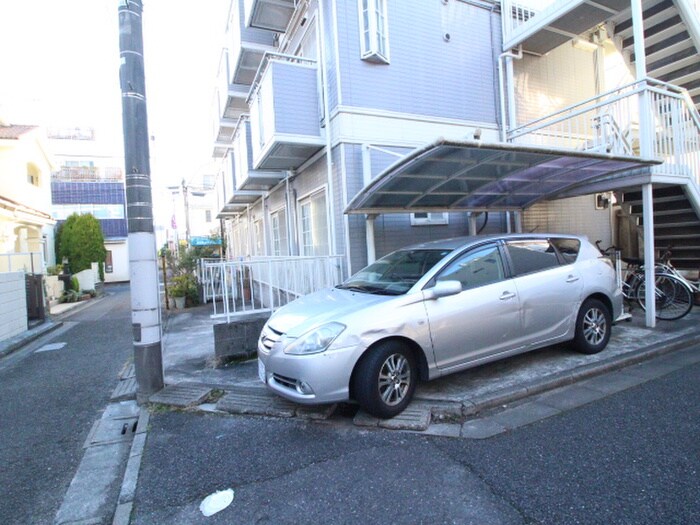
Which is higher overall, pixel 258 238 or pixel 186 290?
pixel 258 238

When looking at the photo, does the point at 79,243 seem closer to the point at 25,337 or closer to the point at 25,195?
the point at 25,195

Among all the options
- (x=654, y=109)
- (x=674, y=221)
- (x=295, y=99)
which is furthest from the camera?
(x=674, y=221)

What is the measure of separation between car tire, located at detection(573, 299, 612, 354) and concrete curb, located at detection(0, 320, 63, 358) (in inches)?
360

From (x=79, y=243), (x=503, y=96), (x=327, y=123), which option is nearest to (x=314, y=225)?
(x=327, y=123)

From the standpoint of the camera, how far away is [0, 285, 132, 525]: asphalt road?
121 inches

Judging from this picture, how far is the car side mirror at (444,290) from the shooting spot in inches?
158

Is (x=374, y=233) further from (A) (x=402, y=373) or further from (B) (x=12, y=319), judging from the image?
(B) (x=12, y=319)

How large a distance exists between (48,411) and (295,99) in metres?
5.68

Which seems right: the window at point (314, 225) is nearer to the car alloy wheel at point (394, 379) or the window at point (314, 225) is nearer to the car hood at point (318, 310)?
the car hood at point (318, 310)

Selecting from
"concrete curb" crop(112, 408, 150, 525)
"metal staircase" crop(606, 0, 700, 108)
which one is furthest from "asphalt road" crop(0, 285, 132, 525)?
"metal staircase" crop(606, 0, 700, 108)

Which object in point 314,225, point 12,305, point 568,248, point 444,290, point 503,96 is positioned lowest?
point 12,305

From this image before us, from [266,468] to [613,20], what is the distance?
34.1ft

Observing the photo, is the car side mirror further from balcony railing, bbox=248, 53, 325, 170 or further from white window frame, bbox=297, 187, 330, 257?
balcony railing, bbox=248, 53, 325, 170

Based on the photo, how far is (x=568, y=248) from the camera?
17.4ft
